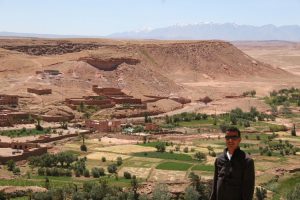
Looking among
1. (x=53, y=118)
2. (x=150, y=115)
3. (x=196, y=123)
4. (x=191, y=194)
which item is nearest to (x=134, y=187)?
(x=191, y=194)

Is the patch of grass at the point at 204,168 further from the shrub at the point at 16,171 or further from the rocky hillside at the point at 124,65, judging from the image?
the rocky hillside at the point at 124,65

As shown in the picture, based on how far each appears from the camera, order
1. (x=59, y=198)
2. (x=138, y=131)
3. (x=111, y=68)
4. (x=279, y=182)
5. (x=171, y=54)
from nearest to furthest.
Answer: (x=59, y=198), (x=279, y=182), (x=138, y=131), (x=111, y=68), (x=171, y=54)

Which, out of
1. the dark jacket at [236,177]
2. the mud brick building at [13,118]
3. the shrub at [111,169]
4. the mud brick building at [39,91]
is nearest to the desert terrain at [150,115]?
the shrub at [111,169]

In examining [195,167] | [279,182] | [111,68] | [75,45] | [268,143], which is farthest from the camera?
[75,45]

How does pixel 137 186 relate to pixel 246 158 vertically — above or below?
below

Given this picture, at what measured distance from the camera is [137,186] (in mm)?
29312

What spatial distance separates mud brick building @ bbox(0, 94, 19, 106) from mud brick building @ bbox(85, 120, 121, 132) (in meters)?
9.53

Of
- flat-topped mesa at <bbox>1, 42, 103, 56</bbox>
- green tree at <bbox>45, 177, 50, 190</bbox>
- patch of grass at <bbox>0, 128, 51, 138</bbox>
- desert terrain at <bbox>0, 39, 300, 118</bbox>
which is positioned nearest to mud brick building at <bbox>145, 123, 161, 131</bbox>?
patch of grass at <bbox>0, 128, 51, 138</bbox>

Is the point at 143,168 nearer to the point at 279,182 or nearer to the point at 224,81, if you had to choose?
the point at 279,182

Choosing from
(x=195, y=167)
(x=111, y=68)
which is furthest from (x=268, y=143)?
(x=111, y=68)

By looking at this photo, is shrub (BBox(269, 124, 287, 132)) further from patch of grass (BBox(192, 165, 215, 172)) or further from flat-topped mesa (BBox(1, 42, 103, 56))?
flat-topped mesa (BBox(1, 42, 103, 56))

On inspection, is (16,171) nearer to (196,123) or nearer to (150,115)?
(196,123)

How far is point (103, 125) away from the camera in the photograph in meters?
50.0

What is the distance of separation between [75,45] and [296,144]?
2030 inches
